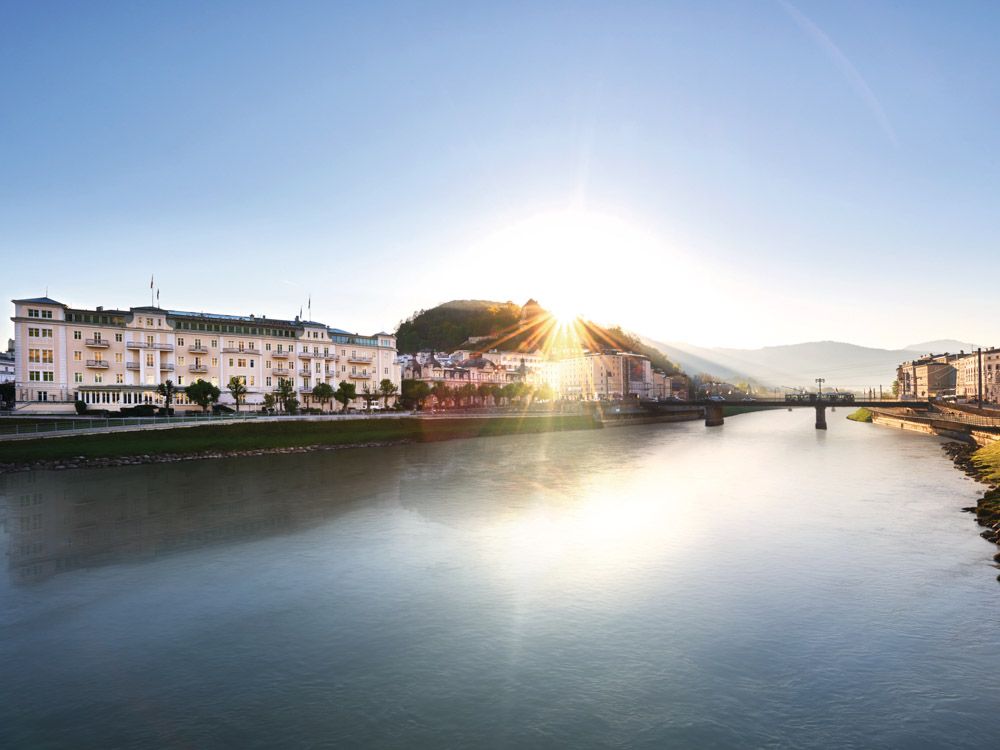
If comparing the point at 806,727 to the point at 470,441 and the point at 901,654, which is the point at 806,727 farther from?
the point at 470,441

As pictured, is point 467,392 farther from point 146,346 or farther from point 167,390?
point 167,390

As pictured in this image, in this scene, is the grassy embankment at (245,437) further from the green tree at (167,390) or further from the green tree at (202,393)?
the green tree at (167,390)

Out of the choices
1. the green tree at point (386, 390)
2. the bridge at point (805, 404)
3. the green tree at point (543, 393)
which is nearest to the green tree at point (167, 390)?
the green tree at point (386, 390)

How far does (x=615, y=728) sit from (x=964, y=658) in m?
8.03

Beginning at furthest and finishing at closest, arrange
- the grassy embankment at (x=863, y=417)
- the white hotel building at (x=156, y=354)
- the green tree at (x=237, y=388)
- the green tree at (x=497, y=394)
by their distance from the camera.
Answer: the green tree at (x=497, y=394), the grassy embankment at (x=863, y=417), the green tree at (x=237, y=388), the white hotel building at (x=156, y=354)

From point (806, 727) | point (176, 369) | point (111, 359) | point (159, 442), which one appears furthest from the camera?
point (176, 369)

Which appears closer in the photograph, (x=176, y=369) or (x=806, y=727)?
(x=806, y=727)

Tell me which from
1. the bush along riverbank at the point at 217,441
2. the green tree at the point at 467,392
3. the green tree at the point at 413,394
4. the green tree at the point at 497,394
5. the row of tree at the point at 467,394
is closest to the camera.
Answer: the bush along riverbank at the point at 217,441

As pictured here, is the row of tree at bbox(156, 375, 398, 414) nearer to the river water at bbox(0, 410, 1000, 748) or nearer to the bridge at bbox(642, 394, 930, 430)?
the river water at bbox(0, 410, 1000, 748)

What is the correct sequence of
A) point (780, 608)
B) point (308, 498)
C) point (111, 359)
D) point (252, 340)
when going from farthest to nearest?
point (252, 340), point (111, 359), point (308, 498), point (780, 608)

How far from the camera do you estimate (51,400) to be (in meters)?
71.8

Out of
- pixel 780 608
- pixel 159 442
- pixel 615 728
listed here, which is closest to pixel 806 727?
pixel 615 728

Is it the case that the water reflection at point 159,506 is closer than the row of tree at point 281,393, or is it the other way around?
the water reflection at point 159,506

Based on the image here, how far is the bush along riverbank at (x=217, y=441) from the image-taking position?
149 ft
